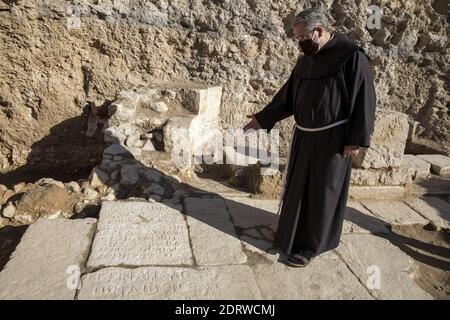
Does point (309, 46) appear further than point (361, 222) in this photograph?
No

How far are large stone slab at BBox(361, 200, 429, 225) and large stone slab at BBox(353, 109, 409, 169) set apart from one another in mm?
416

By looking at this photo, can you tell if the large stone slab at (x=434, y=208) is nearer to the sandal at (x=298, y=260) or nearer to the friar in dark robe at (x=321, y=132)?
the friar in dark robe at (x=321, y=132)

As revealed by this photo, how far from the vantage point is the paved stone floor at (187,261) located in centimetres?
252

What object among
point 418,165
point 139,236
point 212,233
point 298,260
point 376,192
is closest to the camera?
point 298,260

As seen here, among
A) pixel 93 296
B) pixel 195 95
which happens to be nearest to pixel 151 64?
pixel 195 95

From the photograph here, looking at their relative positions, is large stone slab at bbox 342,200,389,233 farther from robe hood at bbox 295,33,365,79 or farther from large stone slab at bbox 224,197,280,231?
robe hood at bbox 295,33,365,79

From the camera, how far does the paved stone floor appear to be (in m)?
2.52

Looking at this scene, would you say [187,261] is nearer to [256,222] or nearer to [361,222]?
[256,222]

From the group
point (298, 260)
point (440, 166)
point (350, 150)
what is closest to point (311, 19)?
point (350, 150)

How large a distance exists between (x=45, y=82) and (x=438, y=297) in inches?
231

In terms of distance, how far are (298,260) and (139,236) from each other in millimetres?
1267

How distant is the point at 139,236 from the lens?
308cm

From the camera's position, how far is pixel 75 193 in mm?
3877
